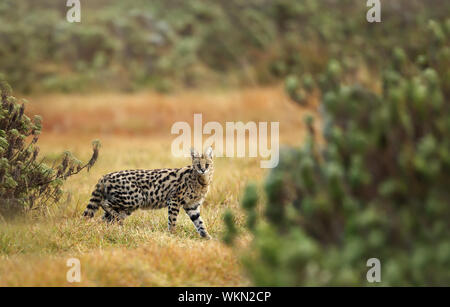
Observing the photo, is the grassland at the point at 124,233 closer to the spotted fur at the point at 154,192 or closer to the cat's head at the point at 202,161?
the spotted fur at the point at 154,192

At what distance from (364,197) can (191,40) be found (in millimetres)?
17733

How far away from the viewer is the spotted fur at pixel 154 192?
23.0 ft

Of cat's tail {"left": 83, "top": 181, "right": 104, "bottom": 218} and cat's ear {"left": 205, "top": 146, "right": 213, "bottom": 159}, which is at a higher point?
cat's ear {"left": 205, "top": 146, "right": 213, "bottom": 159}

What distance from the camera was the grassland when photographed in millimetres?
5102

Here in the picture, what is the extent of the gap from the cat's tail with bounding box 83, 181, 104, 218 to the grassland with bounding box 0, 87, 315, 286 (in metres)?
0.11

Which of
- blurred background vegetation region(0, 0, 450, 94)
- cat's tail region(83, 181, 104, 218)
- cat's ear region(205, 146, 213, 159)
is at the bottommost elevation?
cat's tail region(83, 181, 104, 218)

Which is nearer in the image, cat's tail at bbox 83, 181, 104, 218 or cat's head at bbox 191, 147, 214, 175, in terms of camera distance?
cat's head at bbox 191, 147, 214, 175

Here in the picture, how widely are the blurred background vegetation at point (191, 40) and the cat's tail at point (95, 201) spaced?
915 cm

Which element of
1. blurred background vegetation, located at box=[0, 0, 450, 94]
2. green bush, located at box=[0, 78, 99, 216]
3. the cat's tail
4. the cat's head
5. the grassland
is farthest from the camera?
blurred background vegetation, located at box=[0, 0, 450, 94]

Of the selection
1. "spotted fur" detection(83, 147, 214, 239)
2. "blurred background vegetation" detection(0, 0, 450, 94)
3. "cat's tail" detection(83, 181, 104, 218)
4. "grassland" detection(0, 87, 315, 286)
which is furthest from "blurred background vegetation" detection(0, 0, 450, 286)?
"blurred background vegetation" detection(0, 0, 450, 94)

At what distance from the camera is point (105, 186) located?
7.08m

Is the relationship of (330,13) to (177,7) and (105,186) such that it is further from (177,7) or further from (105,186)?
(105,186)

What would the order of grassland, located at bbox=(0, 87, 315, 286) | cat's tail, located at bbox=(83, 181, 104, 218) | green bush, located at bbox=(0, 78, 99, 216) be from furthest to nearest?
cat's tail, located at bbox=(83, 181, 104, 218), green bush, located at bbox=(0, 78, 99, 216), grassland, located at bbox=(0, 87, 315, 286)

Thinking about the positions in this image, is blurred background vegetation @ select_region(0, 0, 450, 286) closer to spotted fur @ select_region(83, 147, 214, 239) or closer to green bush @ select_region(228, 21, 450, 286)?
green bush @ select_region(228, 21, 450, 286)
